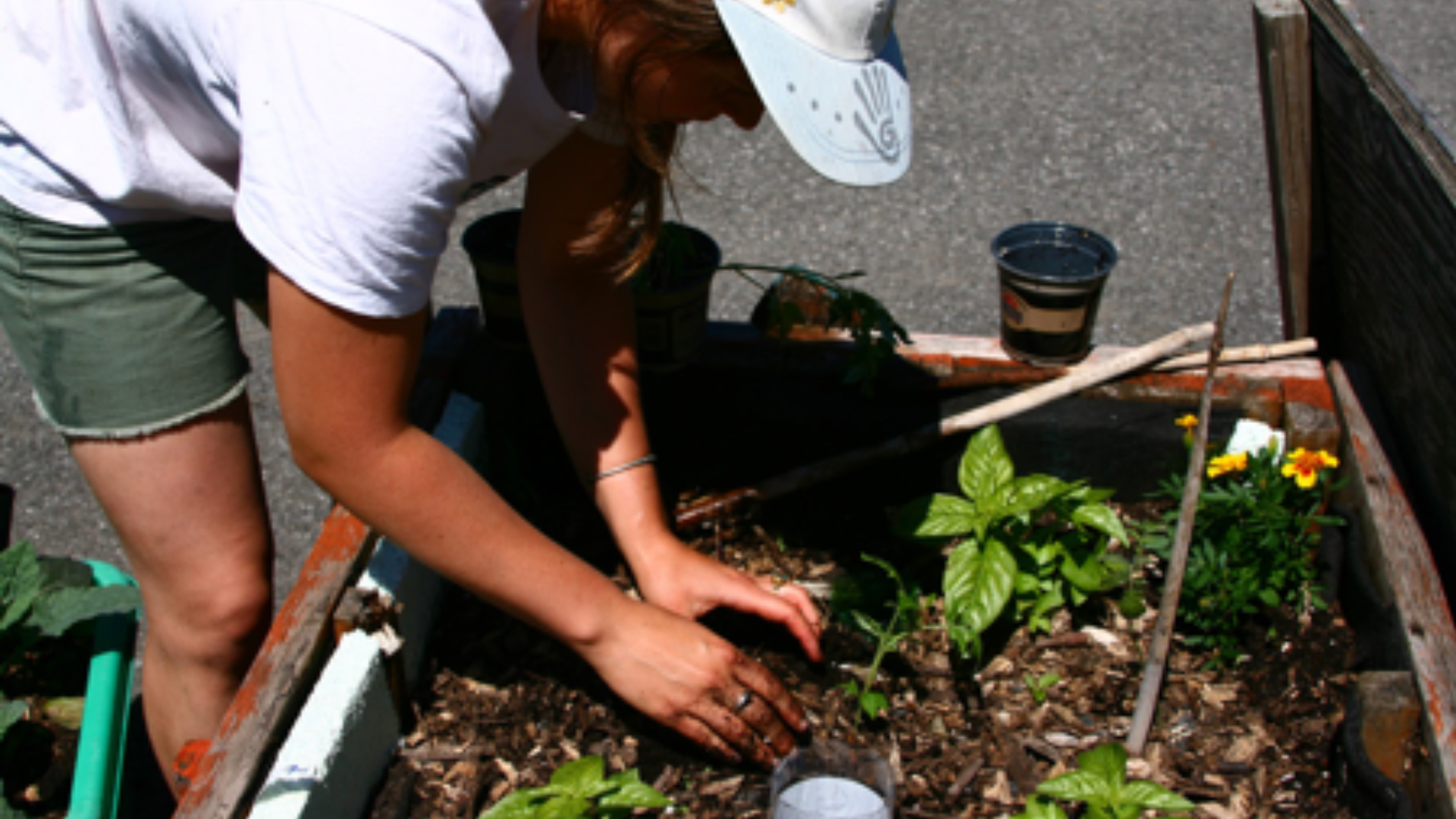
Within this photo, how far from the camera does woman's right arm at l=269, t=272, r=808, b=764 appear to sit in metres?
1.26

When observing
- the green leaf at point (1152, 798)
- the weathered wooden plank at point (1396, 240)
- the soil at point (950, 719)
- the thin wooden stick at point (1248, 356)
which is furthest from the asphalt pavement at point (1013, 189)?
the green leaf at point (1152, 798)

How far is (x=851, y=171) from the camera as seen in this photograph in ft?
4.35

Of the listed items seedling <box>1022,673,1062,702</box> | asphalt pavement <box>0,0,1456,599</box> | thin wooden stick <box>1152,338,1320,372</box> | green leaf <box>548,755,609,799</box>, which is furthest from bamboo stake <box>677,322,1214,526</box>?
asphalt pavement <box>0,0,1456,599</box>

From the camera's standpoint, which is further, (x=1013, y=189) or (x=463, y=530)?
(x=1013, y=189)

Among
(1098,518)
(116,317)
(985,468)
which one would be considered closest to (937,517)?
(985,468)

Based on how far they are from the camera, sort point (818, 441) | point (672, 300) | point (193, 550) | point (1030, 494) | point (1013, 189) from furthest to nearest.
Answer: point (1013, 189) < point (818, 441) < point (672, 300) < point (1030, 494) < point (193, 550)

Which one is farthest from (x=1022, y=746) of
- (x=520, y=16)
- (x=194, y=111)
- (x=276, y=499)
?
(x=276, y=499)

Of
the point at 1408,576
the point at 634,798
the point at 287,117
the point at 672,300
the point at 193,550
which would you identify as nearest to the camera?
the point at 287,117

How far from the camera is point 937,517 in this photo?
76.3 inches

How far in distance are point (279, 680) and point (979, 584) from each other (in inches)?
39.7

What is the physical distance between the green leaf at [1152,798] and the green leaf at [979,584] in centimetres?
34

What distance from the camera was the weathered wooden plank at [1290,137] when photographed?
6.91 feet

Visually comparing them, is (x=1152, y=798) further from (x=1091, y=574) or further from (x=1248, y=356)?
(x=1248, y=356)

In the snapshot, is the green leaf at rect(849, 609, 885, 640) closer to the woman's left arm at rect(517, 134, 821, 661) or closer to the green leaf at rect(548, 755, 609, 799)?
the woman's left arm at rect(517, 134, 821, 661)
